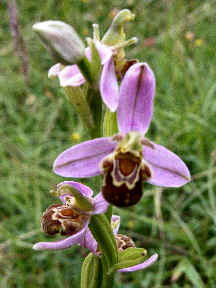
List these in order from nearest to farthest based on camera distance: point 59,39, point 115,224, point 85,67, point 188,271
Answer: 1. point 59,39
2. point 85,67
3. point 115,224
4. point 188,271

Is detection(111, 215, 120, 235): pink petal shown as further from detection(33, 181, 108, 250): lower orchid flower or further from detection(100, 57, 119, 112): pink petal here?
detection(100, 57, 119, 112): pink petal

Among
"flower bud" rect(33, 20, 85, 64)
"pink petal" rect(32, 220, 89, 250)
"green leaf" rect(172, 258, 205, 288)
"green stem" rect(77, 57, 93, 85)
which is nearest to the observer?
"flower bud" rect(33, 20, 85, 64)

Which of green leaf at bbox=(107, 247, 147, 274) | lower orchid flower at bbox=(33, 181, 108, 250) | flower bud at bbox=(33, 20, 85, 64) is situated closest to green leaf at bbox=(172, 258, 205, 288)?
green leaf at bbox=(107, 247, 147, 274)

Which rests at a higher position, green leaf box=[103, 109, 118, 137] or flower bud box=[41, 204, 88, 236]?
green leaf box=[103, 109, 118, 137]

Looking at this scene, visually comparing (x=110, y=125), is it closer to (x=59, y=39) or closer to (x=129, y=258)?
(x=59, y=39)

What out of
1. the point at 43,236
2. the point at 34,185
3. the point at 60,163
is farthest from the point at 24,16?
the point at 60,163

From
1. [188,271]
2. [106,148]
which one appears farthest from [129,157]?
[188,271]

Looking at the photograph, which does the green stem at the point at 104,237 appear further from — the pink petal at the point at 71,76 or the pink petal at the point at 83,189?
the pink petal at the point at 71,76
